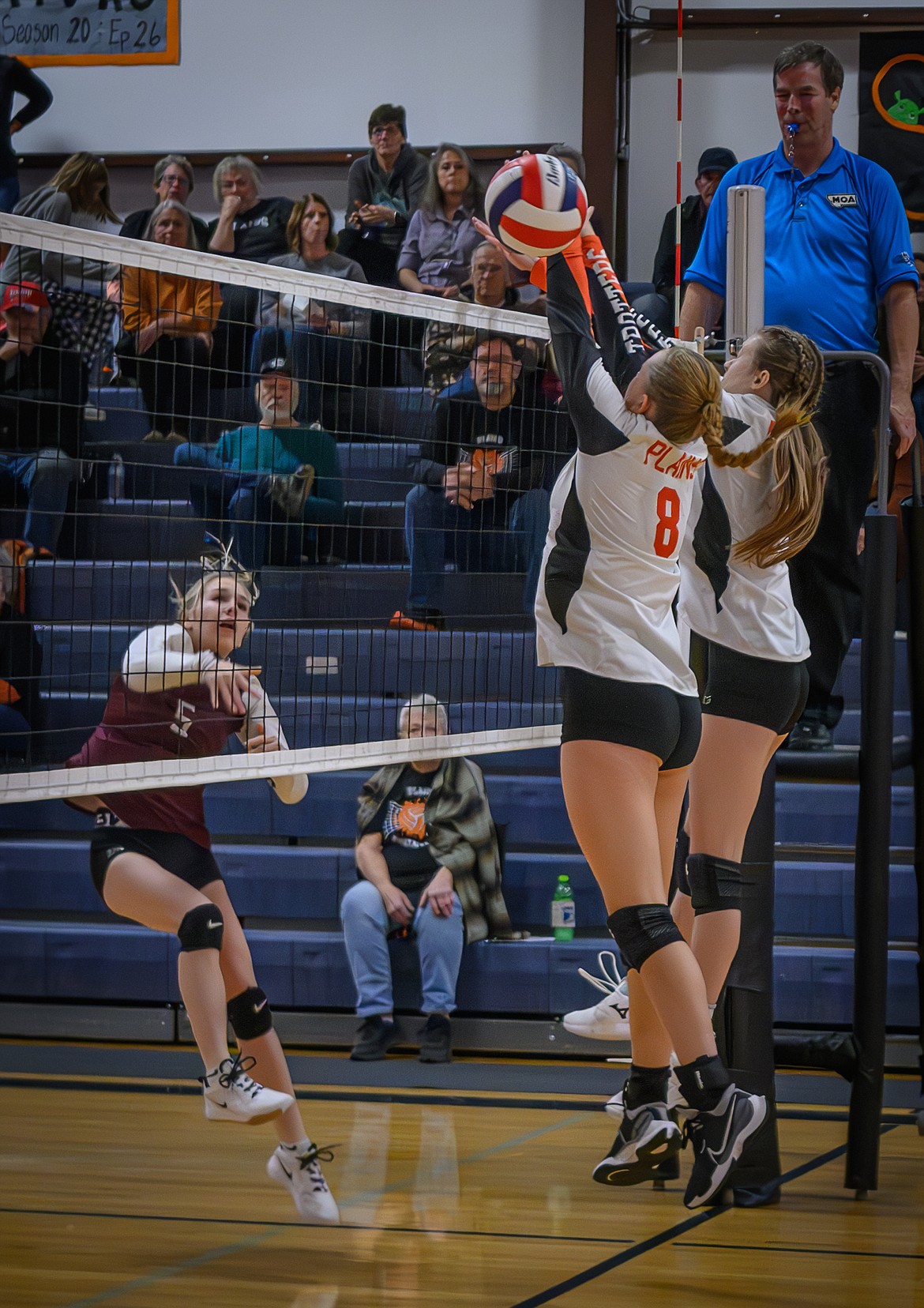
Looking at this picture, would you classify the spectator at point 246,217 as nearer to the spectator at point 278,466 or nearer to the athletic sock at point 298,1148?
the spectator at point 278,466

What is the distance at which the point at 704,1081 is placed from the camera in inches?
142

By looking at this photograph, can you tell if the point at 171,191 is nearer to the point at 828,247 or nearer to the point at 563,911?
the point at 563,911

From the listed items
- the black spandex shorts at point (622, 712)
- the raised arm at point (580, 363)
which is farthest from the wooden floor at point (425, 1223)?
the raised arm at point (580, 363)

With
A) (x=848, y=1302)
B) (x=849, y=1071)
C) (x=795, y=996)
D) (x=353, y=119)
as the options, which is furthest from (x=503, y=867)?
(x=353, y=119)

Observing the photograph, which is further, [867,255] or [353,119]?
[353,119]

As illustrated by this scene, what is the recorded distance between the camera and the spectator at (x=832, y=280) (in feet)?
15.5

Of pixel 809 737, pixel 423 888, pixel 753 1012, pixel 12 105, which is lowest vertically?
pixel 423 888

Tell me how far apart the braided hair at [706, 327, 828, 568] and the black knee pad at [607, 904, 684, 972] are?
0.98m

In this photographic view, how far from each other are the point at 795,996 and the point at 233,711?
3098 millimetres

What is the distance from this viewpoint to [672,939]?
3.62 meters

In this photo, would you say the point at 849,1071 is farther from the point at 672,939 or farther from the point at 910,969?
the point at 910,969

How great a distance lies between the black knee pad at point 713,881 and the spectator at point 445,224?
4435 millimetres

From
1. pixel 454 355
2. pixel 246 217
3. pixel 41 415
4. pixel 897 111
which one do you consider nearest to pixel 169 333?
pixel 41 415

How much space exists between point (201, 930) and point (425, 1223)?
983mm
